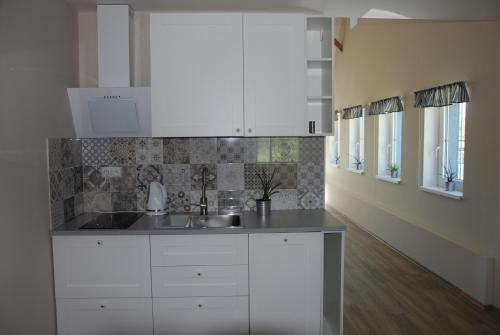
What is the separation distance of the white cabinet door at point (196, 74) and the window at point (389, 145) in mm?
3238

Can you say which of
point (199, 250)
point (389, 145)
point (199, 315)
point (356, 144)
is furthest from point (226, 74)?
point (356, 144)

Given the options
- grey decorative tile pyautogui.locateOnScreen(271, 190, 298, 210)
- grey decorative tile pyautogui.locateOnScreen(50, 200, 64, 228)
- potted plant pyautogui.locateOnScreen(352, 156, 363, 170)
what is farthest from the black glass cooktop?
potted plant pyautogui.locateOnScreen(352, 156, 363, 170)

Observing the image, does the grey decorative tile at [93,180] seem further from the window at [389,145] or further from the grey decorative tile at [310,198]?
the window at [389,145]

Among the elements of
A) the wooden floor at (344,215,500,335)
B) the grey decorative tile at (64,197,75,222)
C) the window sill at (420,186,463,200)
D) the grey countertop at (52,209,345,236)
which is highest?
the grey decorative tile at (64,197,75,222)

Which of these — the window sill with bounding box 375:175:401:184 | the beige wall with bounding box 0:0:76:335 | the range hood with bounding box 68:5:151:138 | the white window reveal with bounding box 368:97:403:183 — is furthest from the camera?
the white window reveal with bounding box 368:97:403:183

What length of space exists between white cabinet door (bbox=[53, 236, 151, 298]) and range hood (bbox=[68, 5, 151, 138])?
2.71 ft

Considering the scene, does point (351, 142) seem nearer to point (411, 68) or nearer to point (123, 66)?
point (411, 68)

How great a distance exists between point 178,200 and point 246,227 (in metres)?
0.75

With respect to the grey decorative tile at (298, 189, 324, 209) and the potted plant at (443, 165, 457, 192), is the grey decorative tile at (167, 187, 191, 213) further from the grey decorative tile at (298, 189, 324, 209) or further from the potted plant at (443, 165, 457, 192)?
the potted plant at (443, 165, 457, 192)

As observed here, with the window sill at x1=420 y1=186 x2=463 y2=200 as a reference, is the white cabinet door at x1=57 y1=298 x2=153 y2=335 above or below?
below

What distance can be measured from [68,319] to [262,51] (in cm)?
219

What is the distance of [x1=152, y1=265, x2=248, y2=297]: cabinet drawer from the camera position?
2408mm

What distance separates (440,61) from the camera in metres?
3.88

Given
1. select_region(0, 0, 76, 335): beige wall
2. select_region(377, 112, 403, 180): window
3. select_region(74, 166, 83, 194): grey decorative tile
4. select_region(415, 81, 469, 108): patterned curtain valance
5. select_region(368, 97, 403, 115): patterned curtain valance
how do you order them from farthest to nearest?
select_region(377, 112, 403, 180): window < select_region(368, 97, 403, 115): patterned curtain valance < select_region(415, 81, 469, 108): patterned curtain valance < select_region(74, 166, 83, 194): grey decorative tile < select_region(0, 0, 76, 335): beige wall
